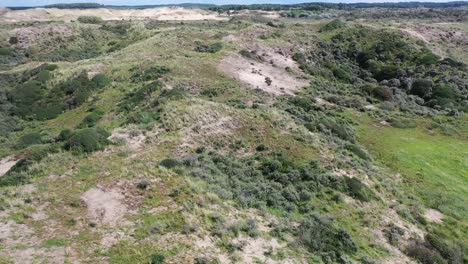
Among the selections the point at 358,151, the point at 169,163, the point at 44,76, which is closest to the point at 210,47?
the point at 44,76

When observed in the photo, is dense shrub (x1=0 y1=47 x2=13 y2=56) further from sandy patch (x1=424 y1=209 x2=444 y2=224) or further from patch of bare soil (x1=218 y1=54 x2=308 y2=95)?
sandy patch (x1=424 y1=209 x2=444 y2=224)

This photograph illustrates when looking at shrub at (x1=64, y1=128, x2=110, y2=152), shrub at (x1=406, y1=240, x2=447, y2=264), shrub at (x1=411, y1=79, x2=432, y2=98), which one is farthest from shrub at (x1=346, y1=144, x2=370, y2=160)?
shrub at (x1=411, y1=79, x2=432, y2=98)

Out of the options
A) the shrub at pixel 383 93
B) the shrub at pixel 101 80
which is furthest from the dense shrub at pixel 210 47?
the shrub at pixel 383 93

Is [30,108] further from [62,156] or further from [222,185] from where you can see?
[222,185]

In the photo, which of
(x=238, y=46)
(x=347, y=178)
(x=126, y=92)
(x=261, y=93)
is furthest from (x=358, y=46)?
(x=347, y=178)

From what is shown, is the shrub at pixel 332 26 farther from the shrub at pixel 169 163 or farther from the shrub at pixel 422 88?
the shrub at pixel 169 163

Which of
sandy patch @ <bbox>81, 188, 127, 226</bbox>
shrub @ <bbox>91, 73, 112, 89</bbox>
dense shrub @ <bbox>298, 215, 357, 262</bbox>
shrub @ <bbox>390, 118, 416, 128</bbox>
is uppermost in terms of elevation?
sandy patch @ <bbox>81, 188, 127, 226</bbox>

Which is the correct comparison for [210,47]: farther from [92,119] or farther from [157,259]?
[157,259]
